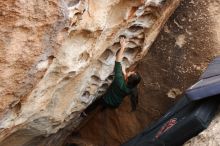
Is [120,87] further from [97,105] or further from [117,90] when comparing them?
[97,105]

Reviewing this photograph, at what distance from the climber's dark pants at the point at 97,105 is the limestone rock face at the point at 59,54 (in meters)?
0.15

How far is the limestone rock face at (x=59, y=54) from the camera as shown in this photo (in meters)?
2.78

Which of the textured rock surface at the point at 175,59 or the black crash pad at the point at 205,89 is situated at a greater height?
the textured rock surface at the point at 175,59

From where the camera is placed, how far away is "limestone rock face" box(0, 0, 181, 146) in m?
2.78

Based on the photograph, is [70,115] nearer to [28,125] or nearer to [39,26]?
[28,125]

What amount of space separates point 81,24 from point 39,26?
0.45m

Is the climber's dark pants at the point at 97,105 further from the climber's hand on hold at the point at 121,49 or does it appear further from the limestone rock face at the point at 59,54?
the climber's hand on hold at the point at 121,49

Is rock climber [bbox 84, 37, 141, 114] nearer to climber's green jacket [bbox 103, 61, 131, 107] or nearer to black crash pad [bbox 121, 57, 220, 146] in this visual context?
climber's green jacket [bbox 103, 61, 131, 107]

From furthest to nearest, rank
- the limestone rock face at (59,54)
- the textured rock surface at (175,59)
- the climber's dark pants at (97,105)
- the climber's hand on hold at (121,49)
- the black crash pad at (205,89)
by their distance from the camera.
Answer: the climber's dark pants at (97,105) < the textured rock surface at (175,59) < the climber's hand on hold at (121,49) < the black crash pad at (205,89) < the limestone rock face at (59,54)

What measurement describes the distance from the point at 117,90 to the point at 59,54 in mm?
1003

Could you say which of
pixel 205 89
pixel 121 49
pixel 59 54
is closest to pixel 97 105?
pixel 121 49

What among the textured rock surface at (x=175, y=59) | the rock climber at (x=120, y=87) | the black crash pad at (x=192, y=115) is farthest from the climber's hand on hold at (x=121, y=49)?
the black crash pad at (x=192, y=115)

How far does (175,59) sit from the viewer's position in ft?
14.2

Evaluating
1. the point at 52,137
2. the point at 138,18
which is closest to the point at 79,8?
the point at 138,18
